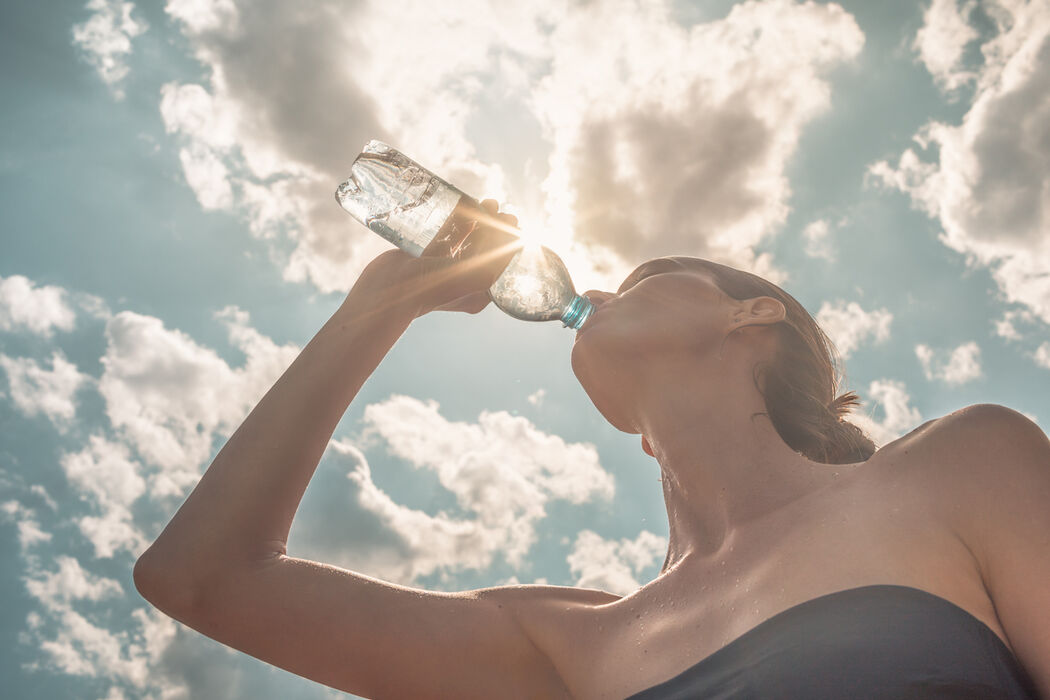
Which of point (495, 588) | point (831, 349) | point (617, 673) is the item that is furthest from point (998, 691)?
point (831, 349)

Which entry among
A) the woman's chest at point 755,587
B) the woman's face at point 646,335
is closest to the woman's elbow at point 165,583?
the woman's chest at point 755,587

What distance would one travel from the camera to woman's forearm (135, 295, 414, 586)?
7.95 feet

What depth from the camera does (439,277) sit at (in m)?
3.21

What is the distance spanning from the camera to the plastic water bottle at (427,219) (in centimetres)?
399

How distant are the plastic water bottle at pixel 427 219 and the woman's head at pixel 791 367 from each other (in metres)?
0.96

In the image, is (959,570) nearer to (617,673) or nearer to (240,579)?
(617,673)

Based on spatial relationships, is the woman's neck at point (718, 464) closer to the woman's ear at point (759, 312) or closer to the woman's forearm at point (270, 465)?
the woman's ear at point (759, 312)

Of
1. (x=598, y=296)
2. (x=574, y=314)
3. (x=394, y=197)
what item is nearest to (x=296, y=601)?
(x=598, y=296)

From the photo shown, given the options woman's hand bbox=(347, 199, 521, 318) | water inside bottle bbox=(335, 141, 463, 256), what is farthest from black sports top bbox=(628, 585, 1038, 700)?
water inside bottle bbox=(335, 141, 463, 256)

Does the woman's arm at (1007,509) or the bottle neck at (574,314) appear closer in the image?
the woman's arm at (1007,509)

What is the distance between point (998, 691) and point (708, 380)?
1.35 m

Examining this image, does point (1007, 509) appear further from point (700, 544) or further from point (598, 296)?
point (598, 296)

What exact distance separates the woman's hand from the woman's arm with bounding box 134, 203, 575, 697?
2.16 ft

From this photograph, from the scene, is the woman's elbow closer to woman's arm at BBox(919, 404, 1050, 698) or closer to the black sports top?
the black sports top
